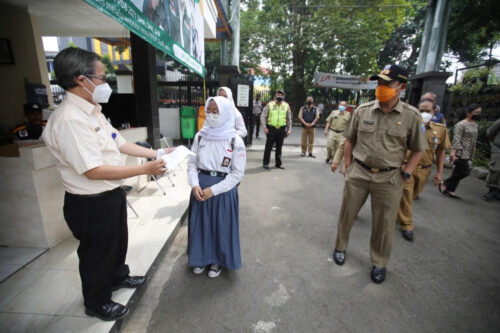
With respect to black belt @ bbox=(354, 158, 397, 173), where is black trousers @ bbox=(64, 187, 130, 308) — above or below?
below

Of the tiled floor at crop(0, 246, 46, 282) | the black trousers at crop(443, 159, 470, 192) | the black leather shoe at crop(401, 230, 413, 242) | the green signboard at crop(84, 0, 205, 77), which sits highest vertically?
the green signboard at crop(84, 0, 205, 77)

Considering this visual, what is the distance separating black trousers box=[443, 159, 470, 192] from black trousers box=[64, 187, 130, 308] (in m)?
5.70

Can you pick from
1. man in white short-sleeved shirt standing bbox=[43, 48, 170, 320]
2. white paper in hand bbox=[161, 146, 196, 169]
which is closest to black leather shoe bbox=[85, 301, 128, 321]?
Answer: man in white short-sleeved shirt standing bbox=[43, 48, 170, 320]

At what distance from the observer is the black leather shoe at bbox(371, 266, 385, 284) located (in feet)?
8.21

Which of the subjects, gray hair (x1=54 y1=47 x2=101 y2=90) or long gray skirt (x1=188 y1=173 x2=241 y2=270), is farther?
long gray skirt (x1=188 y1=173 x2=241 y2=270)

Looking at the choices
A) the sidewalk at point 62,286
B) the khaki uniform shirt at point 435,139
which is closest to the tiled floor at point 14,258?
the sidewalk at point 62,286

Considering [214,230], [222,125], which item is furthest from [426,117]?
[214,230]

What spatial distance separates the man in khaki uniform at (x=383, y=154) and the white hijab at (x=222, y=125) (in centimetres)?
127

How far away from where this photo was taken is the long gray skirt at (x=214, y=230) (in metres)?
2.35

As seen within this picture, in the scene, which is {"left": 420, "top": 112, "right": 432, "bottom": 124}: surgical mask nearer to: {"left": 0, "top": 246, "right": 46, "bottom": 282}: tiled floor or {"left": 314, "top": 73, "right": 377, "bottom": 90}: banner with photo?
{"left": 0, "top": 246, "right": 46, "bottom": 282}: tiled floor

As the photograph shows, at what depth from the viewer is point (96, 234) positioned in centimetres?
166

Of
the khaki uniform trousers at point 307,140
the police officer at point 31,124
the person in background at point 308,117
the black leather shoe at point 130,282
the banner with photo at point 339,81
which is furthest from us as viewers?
the banner with photo at point 339,81

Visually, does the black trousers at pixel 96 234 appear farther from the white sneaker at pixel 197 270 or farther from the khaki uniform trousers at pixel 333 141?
the khaki uniform trousers at pixel 333 141

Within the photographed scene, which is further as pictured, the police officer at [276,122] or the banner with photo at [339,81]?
the banner with photo at [339,81]
